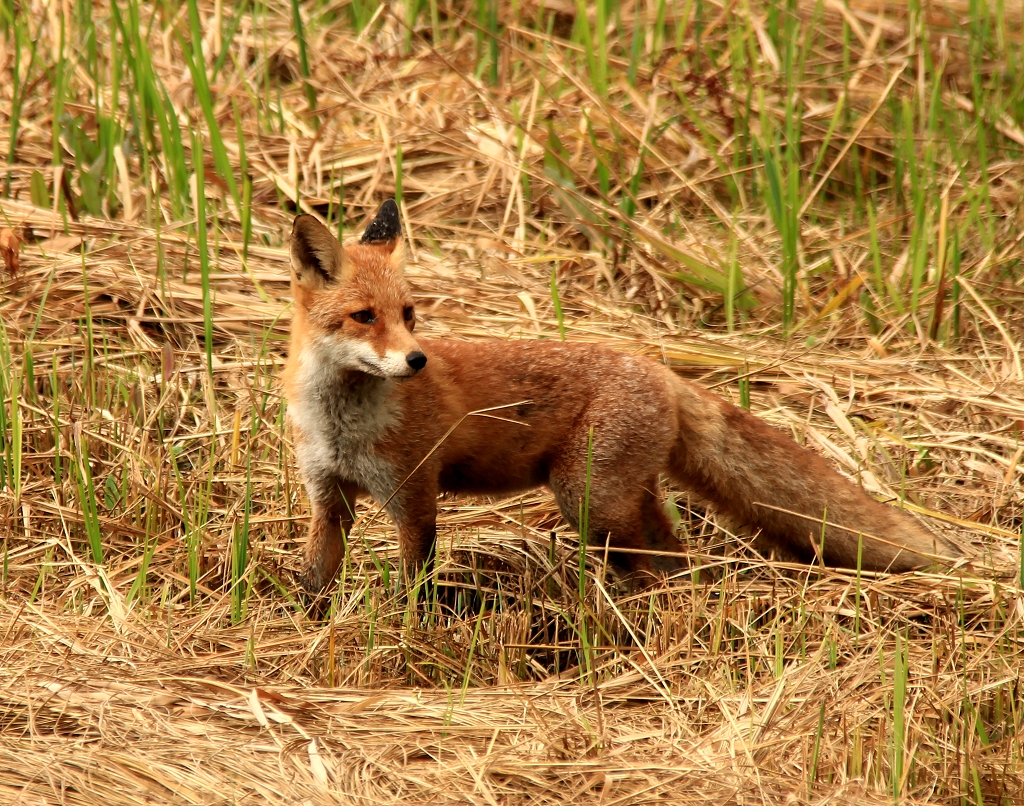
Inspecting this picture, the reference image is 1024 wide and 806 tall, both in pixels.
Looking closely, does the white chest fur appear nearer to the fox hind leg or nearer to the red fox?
the red fox

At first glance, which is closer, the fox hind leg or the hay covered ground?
the hay covered ground

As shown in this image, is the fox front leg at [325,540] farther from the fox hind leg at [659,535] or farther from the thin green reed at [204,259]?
the fox hind leg at [659,535]

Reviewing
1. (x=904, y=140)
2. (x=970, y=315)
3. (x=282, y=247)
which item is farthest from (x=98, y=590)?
(x=904, y=140)

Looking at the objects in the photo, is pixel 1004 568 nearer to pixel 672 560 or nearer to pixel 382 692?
pixel 672 560

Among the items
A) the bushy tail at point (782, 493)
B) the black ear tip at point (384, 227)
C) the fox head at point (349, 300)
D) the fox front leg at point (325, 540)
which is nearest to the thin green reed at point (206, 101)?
the black ear tip at point (384, 227)

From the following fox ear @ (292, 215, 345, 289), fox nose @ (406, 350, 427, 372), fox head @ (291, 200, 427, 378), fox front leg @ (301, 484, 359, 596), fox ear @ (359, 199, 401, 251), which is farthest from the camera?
fox ear @ (359, 199, 401, 251)

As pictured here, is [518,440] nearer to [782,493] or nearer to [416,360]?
[416,360]

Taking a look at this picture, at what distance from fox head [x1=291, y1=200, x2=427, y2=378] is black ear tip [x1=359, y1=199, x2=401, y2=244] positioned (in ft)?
0.79

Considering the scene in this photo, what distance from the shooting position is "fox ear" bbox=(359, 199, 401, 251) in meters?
4.58

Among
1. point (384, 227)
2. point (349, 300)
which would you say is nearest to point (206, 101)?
point (384, 227)

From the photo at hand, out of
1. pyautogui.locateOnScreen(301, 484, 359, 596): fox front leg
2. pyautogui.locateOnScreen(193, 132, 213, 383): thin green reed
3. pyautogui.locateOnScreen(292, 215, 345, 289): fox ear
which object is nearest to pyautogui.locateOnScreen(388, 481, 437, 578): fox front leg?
pyautogui.locateOnScreen(301, 484, 359, 596): fox front leg

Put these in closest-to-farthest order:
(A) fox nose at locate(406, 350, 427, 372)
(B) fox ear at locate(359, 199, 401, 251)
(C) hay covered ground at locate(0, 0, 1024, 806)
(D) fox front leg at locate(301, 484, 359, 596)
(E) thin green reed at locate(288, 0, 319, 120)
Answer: (C) hay covered ground at locate(0, 0, 1024, 806) → (A) fox nose at locate(406, 350, 427, 372) → (D) fox front leg at locate(301, 484, 359, 596) → (B) fox ear at locate(359, 199, 401, 251) → (E) thin green reed at locate(288, 0, 319, 120)

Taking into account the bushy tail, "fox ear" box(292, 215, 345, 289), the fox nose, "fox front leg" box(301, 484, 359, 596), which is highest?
"fox ear" box(292, 215, 345, 289)

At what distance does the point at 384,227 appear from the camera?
4.60m
